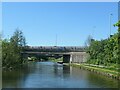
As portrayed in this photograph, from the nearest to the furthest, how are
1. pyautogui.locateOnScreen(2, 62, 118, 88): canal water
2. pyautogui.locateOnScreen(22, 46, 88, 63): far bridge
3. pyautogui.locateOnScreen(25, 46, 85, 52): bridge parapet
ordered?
pyautogui.locateOnScreen(2, 62, 118, 88): canal water < pyautogui.locateOnScreen(22, 46, 88, 63): far bridge < pyautogui.locateOnScreen(25, 46, 85, 52): bridge parapet

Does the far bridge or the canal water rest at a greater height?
the far bridge

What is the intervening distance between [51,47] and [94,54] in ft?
91.5

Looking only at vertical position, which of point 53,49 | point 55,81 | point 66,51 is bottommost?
point 55,81

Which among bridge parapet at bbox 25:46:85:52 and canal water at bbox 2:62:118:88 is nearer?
canal water at bbox 2:62:118:88

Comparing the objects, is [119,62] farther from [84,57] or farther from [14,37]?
[84,57]

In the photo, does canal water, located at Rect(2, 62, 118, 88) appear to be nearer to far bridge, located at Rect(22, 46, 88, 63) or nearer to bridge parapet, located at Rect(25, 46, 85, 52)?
far bridge, located at Rect(22, 46, 88, 63)

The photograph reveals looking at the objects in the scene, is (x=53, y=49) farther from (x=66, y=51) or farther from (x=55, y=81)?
(x=55, y=81)

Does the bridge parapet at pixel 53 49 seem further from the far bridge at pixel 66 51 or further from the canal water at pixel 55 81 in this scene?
the canal water at pixel 55 81

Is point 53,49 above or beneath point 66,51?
above

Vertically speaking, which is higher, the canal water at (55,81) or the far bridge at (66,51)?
the far bridge at (66,51)

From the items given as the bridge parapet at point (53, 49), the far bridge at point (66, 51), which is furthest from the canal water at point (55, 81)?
the bridge parapet at point (53, 49)

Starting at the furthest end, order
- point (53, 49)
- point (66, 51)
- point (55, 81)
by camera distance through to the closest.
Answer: point (66, 51)
point (53, 49)
point (55, 81)

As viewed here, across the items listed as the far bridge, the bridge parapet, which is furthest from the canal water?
the bridge parapet

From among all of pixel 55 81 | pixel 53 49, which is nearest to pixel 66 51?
pixel 53 49
